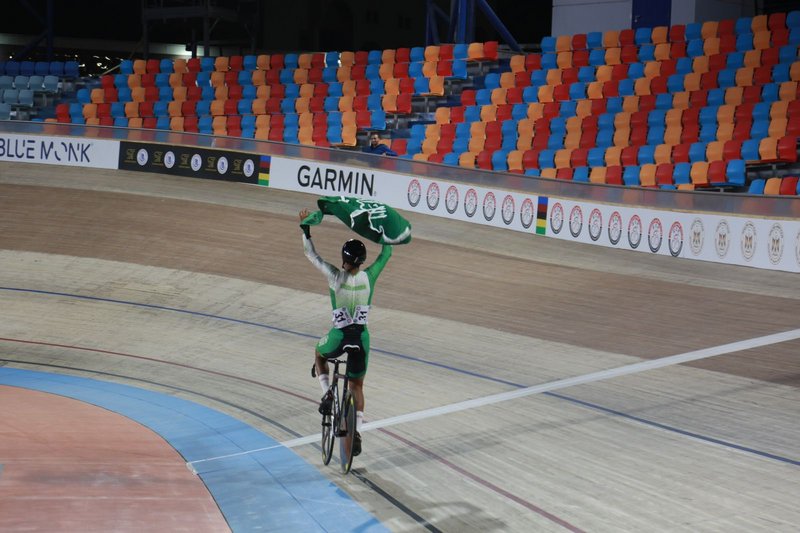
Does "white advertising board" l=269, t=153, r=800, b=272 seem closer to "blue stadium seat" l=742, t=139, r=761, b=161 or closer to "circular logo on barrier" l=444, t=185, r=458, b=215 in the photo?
"circular logo on barrier" l=444, t=185, r=458, b=215

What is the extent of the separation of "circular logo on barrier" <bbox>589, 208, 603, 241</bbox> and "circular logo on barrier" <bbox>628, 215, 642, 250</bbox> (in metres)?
0.45

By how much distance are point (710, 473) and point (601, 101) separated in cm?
1261

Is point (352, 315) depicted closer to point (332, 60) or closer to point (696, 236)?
point (696, 236)

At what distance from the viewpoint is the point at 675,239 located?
12789 millimetres

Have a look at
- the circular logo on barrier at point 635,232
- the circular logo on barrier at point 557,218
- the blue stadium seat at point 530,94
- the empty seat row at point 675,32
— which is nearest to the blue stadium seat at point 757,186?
the circular logo on barrier at point 635,232

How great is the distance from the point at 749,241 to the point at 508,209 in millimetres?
3789

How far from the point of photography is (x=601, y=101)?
1805cm

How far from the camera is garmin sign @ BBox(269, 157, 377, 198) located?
53.3 feet

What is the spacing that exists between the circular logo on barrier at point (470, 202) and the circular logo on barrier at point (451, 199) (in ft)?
0.61

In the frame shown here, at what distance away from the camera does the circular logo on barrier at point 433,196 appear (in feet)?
51.4

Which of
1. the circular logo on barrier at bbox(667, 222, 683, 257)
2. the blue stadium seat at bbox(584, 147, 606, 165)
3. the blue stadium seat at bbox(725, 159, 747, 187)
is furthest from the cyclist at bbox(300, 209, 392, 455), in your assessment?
the blue stadium seat at bbox(584, 147, 606, 165)

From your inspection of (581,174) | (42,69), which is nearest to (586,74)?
(581,174)

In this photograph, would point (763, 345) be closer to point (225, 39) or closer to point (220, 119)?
point (220, 119)

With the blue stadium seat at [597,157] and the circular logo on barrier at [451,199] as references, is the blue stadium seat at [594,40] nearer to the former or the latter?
the blue stadium seat at [597,157]
